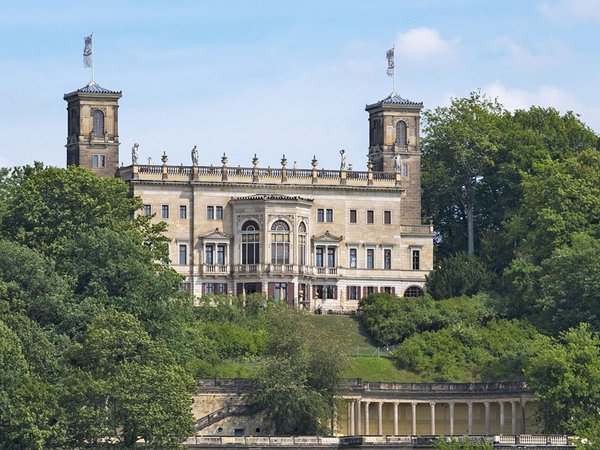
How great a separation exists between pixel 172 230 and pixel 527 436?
115 feet

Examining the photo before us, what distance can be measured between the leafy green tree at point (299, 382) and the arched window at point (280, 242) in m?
21.8

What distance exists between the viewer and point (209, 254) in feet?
532

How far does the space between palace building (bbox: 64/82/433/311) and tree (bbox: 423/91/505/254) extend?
122 inches

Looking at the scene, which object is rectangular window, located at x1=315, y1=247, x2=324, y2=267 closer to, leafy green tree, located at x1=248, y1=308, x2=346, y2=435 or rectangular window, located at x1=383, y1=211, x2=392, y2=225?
rectangular window, located at x1=383, y1=211, x2=392, y2=225

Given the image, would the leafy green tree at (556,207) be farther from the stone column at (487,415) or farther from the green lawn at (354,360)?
the stone column at (487,415)

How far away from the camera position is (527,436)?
5231 inches

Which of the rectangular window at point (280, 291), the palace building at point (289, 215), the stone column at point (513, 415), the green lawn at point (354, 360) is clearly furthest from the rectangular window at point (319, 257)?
the stone column at point (513, 415)

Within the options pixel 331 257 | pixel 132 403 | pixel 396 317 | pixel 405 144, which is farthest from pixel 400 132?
pixel 132 403

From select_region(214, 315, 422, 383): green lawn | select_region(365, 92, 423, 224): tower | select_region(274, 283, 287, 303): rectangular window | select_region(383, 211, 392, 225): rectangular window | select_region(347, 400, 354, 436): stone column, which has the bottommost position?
select_region(347, 400, 354, 436): stone column

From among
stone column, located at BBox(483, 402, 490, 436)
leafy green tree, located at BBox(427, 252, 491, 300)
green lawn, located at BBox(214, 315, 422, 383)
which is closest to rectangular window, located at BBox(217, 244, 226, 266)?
Result: green lawn, located at BBox(214, 315, 422, 383)

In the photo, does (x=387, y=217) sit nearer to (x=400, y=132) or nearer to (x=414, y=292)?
(x=414, y=292)

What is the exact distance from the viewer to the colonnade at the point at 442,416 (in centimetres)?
14450

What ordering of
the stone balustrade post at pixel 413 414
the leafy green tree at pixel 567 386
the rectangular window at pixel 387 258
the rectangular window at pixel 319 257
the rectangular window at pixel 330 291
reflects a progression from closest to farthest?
the leafy green tree at pixel 567 386, the stone balustrade post at pixel 413 414, the rectangular window at pixel 330 291, the rectangular window at pixel 319 257, the rectangular window at pixel 387 258

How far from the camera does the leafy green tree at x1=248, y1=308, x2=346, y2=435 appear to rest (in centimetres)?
13525
